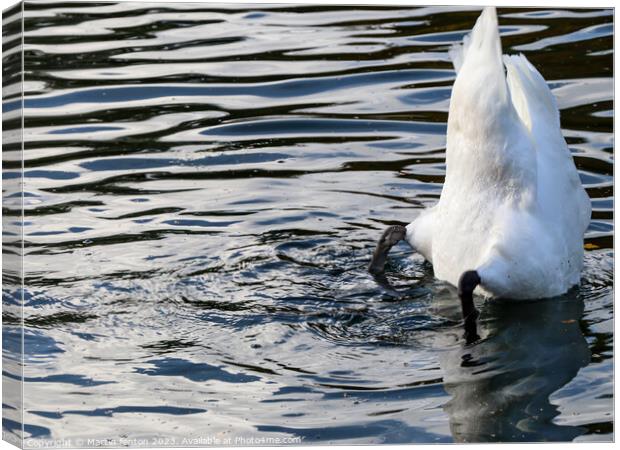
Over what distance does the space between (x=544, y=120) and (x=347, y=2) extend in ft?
4.43

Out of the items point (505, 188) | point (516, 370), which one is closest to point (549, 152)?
point (505, 188)

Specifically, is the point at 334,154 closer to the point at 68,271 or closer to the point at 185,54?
the point at 185,54

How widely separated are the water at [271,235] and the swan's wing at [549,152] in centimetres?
44

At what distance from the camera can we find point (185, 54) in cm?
933

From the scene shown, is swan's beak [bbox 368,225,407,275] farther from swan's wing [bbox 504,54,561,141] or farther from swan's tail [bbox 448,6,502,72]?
swan's tail [bbox 448,6,502,72]

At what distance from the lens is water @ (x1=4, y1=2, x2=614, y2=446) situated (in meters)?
6.16

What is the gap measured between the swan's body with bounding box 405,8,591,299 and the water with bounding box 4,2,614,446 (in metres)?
0.26

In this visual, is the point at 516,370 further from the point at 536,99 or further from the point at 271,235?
the point at 271,235

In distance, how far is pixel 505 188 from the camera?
715 cm

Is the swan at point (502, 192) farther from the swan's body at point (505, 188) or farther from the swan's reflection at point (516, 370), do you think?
the swan's reflection at point (516, 370)

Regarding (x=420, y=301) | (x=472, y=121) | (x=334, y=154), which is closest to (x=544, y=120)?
(x=472, y=121)

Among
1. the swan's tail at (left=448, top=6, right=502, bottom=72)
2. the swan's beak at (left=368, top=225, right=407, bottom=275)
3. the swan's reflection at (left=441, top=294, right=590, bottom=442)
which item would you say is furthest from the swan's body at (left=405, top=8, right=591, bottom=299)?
the swan's beak at (left=368, top=225, right=407, bottom=275)

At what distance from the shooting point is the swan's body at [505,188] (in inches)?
275

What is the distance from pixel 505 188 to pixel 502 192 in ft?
0.10
